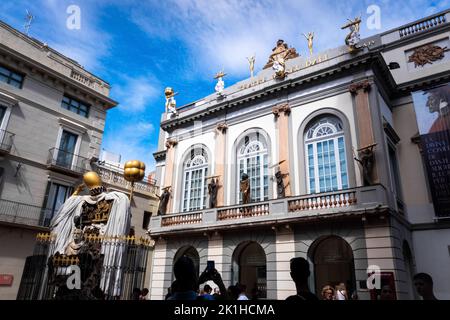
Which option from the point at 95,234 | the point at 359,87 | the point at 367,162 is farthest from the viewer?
the point at 359,87

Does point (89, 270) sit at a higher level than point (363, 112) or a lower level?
lower

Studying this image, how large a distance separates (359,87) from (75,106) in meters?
19.3

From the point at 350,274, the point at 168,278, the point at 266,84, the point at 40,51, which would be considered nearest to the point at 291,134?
the point at 266,84

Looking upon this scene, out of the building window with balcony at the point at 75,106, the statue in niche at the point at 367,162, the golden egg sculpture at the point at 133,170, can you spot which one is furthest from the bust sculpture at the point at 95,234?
the building window with balcony at the point at 75,106

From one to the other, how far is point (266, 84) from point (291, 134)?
4.06 metres

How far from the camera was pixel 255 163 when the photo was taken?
1898 cm

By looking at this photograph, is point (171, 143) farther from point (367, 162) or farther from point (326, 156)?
point (367, 162)

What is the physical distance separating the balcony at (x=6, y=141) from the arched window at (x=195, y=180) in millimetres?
10574

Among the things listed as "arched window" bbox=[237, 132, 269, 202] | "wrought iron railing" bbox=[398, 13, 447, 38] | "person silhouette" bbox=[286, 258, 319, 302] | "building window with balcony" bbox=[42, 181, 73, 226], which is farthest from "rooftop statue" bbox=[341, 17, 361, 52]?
"building window with balcony" bbox=[42, 181, 73, 226]

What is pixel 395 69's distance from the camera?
62.0 ft

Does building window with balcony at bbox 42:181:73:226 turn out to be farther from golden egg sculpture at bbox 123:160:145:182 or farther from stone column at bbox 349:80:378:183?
stone column at bbox 349:80:378:183

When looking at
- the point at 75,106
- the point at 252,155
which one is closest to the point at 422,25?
the point at 252,155

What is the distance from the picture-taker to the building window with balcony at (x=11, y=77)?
65.9 ft

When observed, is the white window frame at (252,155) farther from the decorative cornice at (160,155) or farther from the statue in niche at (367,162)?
the decorative cornice at (160,155)
